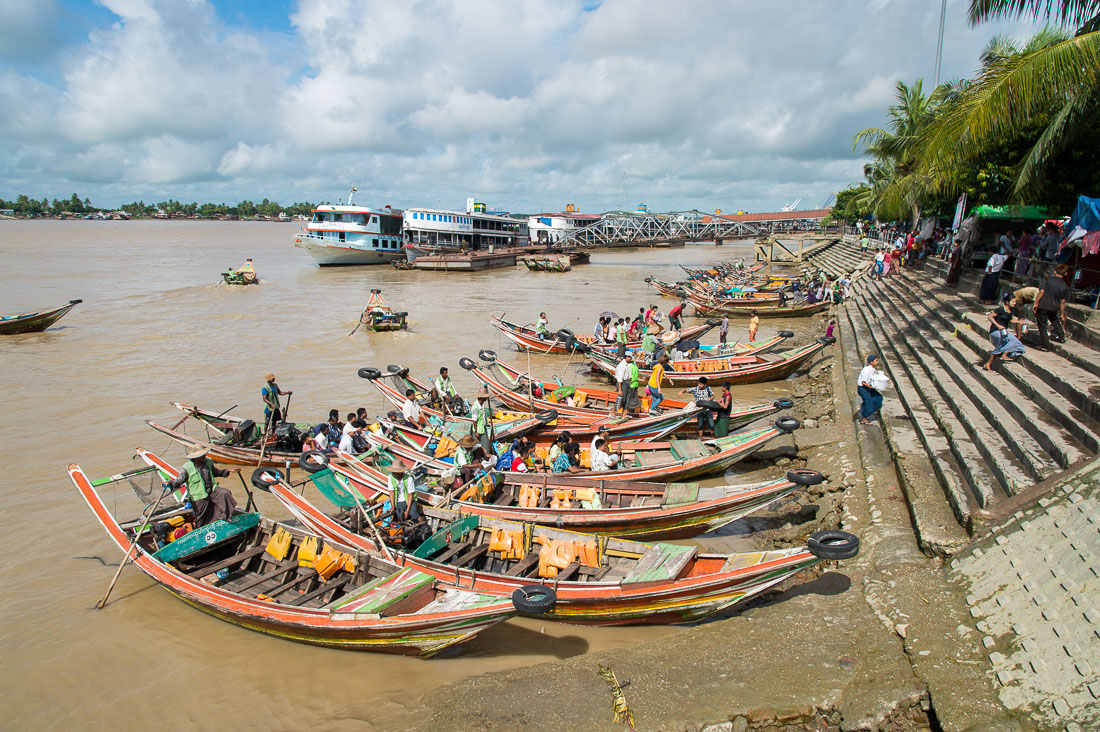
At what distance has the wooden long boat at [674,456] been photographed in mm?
8875

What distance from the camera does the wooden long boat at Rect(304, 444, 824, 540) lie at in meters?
7.64

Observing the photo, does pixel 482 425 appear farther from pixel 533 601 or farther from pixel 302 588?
pixel 533 601

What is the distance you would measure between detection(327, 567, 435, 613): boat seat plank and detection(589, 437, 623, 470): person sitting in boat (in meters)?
3.50

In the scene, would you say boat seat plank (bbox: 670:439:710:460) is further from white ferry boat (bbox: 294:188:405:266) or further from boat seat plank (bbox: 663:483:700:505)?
white ferry boat (bbox: 294:188:405:266)

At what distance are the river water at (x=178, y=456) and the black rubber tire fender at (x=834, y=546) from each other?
84.8 inches

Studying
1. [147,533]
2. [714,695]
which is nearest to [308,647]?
[147,533]

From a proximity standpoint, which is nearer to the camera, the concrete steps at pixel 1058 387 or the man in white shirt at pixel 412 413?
the concrete steps at pixel 1058 387

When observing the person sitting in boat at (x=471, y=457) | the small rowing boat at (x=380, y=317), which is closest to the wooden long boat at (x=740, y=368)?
the person sitting in boat at (x=471, y=457)

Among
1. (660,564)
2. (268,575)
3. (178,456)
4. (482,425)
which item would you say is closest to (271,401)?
(178,456)

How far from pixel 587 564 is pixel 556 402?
610 centimetres

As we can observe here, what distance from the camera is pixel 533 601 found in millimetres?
5195

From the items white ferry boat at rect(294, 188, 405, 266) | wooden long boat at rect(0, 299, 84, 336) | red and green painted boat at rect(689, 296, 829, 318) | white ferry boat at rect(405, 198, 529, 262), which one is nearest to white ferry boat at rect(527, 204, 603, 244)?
white ferry boat at rect(405, 198, 529, 262)

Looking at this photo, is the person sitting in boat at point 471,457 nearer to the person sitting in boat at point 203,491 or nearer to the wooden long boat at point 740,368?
the person sitting in boat at point 203,491

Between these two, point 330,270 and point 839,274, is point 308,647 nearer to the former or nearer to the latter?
point 839,274
